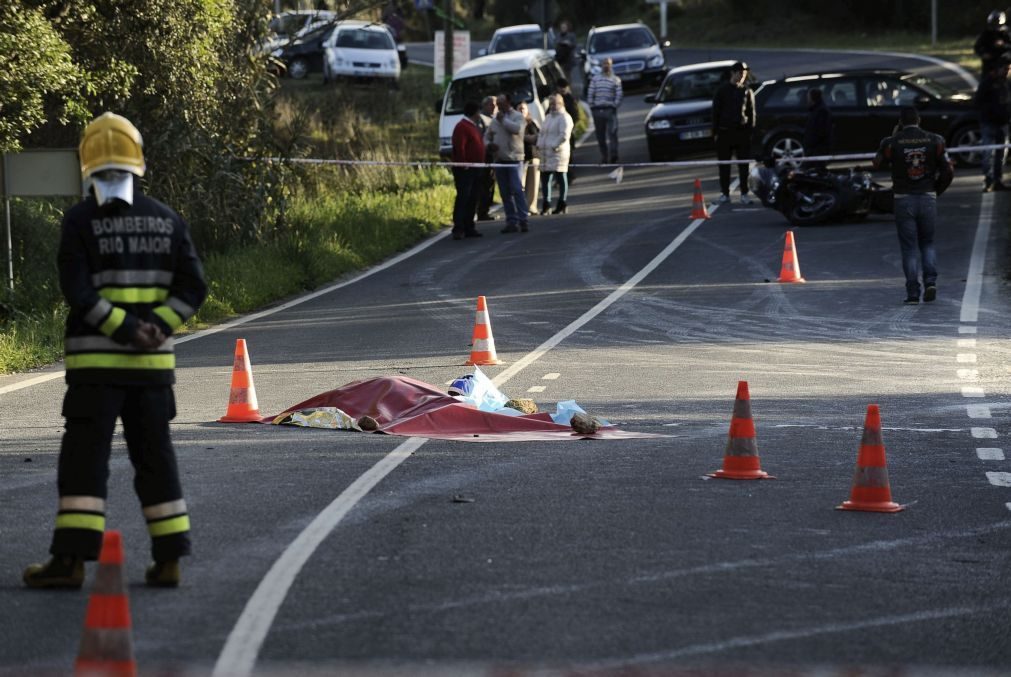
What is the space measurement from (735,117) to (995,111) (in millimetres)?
3864

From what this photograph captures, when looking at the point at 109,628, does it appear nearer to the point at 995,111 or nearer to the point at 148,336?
the point at 148,336

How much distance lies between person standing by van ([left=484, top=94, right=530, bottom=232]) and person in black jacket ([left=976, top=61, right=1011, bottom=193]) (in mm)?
6913

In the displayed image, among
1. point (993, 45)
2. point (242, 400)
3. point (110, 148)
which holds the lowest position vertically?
point (242, 400)

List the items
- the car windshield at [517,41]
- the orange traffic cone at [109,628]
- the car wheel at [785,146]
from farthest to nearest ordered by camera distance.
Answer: the car windshield at [517,41]
the car wheel at [785,146]
the orange traffic cone at [109,628]

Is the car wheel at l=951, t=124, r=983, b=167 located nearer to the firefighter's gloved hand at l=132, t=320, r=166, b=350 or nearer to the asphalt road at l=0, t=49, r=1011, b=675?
the asphalt road at l=0, t=49, r=1011, b=675

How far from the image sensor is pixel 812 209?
24281mm

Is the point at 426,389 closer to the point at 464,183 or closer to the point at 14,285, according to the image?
the point at 14,285

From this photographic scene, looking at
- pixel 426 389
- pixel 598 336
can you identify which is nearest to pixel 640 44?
pixel 598 336

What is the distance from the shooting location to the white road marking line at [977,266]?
17252mm

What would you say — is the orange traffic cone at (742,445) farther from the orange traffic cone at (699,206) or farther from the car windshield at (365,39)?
the car windshield at (365,39)

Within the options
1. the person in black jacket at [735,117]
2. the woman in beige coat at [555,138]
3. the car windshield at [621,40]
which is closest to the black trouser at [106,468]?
the woman in beige coat at [555,138]

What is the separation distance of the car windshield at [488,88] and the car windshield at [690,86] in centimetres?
288

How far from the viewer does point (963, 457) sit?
10078 millimetres

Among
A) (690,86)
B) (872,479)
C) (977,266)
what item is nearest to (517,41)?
(690,86)
